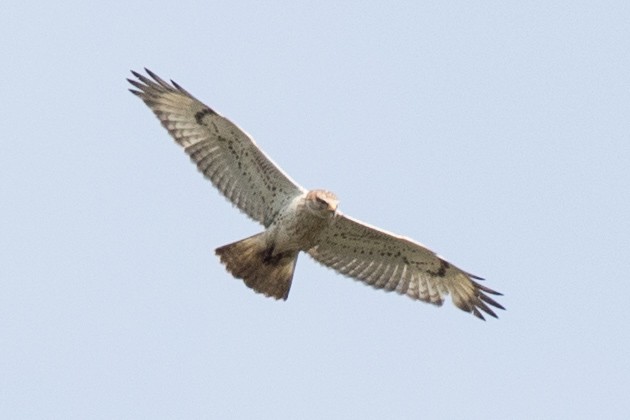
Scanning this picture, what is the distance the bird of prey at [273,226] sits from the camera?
15180 mm

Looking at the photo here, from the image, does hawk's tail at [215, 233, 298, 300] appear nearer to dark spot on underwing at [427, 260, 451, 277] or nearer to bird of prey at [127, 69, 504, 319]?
bird of prey at [127, 69, 504, 319]

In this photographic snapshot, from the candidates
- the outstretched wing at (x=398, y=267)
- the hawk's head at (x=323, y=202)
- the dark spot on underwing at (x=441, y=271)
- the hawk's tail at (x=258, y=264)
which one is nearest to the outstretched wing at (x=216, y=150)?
the hawk's tail at (x=258, y=264)

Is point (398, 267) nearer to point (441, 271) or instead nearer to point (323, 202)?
point (441, 271)

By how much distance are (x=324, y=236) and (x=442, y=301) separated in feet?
5.02

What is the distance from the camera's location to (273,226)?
15.2 meters

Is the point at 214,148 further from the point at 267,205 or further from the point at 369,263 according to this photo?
the point at 369,263

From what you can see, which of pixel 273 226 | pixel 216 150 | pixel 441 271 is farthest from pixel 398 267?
pixel 216 150

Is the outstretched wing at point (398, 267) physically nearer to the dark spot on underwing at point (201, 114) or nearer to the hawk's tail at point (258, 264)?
the hawk's tail at point (258, 264)

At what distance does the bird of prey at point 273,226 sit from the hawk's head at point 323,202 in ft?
0.08

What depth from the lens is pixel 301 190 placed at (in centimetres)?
1519

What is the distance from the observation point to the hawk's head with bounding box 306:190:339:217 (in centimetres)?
1470

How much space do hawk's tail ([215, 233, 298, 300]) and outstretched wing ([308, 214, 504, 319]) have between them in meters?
0.55

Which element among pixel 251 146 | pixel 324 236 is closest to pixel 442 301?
pixel 324 236

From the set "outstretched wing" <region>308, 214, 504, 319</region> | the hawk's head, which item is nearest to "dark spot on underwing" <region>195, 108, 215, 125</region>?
the hawk's head
